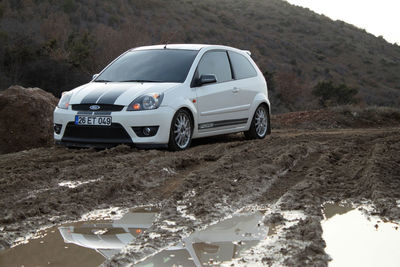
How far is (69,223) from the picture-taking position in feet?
16.0

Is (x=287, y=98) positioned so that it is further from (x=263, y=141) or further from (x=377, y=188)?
(x=377, y=188)

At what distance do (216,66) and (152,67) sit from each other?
3.46 feet

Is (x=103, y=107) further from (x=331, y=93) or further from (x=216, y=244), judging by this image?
(x=331, y=93)

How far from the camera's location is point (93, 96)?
912cm

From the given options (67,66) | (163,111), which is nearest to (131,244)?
(163,111)

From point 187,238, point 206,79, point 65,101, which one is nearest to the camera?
point 187,238

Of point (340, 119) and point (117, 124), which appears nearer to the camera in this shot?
point (117, 124)

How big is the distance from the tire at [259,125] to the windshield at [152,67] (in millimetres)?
1737

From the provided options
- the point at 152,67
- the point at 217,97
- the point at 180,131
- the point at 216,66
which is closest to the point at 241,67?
the point at 216,66

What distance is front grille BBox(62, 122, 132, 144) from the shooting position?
28.9 ft

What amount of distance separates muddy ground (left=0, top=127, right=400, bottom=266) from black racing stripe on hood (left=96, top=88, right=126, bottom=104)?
669mm

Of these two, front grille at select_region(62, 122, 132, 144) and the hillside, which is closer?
front grille at select_region(62, 122, 132, 144)

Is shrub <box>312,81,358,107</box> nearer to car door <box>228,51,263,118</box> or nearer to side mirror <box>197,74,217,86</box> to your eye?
car door <box>228,51,263,118</box>

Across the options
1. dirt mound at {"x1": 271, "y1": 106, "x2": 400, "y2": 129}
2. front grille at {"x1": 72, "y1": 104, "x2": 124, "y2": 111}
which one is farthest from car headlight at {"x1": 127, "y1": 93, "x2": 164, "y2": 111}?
dirt mound at {"x1": 271, "y1": 106, "x2": 400, "y2": 129}
